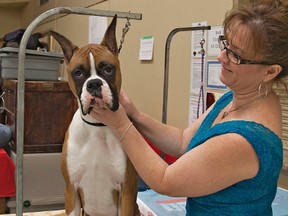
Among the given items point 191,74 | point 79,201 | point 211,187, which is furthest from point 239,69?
point 191,74

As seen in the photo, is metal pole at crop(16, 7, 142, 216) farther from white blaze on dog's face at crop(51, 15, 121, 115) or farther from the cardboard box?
the cardboard box

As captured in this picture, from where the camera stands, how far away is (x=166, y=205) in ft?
5.55

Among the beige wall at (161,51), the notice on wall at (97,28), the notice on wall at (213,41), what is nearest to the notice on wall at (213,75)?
the notice on wall at (213,41)

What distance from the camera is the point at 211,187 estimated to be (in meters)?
1.03

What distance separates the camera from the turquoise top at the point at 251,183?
1.01 meters

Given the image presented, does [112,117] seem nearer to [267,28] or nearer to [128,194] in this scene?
[128,194]

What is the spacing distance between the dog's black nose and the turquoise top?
0.31m

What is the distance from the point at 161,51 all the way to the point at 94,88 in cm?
171

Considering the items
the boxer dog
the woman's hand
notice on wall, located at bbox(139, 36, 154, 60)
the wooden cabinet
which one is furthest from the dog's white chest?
notice on wall, located at bbox(139, 36, 154, 60)

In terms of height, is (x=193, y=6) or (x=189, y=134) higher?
(x=193, y=6)

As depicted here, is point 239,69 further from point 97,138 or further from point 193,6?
point 193,6

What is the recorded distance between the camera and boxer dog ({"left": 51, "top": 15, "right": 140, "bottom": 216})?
1.13 metres

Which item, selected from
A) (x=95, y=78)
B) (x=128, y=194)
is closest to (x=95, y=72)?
(x=95, y=78)

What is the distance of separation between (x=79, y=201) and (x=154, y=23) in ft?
5.78
